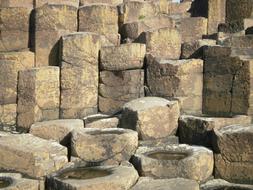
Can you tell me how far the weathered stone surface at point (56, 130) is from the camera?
24.9 feet

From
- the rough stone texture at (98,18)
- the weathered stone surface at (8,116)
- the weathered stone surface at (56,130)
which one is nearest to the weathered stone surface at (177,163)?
the weathered stone surface at (56,130)

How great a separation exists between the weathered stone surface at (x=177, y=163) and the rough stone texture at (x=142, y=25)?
3.61 metres

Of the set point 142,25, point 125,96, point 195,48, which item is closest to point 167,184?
point 125,96

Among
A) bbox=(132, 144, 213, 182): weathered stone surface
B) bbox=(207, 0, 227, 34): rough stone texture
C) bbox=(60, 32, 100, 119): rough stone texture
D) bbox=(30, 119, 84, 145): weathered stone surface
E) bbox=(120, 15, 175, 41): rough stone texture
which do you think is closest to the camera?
bbox=(132, 144, 213, 182): weathered stone surface

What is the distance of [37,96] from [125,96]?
175 cm

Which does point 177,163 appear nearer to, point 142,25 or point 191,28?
point 142,25

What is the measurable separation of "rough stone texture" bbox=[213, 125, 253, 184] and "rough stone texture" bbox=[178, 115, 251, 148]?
14.8 inches

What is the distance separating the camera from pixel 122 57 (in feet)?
28.5

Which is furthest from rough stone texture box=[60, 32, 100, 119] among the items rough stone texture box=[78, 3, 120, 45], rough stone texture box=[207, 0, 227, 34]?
rough stone texture box=[207, 0, 227, 34]

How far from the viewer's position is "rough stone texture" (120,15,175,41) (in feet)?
31.6

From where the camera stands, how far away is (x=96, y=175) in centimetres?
599

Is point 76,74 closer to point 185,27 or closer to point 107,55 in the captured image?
point 107,55

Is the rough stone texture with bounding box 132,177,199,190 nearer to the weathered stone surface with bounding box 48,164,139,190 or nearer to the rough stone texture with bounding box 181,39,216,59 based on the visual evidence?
the weathered stone surface with bounding box 48,164,139,190

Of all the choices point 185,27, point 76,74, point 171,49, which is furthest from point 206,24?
point 76,74
